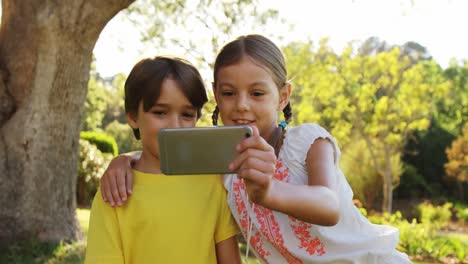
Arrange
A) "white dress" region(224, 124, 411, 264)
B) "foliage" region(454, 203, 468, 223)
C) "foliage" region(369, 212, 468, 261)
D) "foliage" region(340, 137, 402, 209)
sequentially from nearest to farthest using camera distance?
"white dress" region(224, 124, 411, 264), "foliage" region(369, 212, 468, 261), "foliage" region(454, 203, 468, 223), "foliage" region(340, 137, 402, 209)

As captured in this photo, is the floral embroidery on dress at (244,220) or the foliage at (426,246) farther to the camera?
the foliage at (426,246)

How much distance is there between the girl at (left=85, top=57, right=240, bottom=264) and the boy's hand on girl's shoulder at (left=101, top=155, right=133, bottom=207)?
3 centimetres

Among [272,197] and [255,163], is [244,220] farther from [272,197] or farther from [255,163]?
[255,163]

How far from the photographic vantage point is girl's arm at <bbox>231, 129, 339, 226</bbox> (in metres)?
1.35

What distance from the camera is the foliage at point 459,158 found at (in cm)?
2147

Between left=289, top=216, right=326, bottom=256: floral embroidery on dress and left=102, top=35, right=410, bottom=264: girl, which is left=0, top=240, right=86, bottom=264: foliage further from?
left=289, top=216, right=326, bottom=256: floral embroidery on dress

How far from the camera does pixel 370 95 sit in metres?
18.8

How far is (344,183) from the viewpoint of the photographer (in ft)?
6.46

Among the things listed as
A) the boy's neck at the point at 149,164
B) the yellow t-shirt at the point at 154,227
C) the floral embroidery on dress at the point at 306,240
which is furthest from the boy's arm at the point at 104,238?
the floral embroidery on dress at the point at 306,240

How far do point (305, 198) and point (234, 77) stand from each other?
1.64ft

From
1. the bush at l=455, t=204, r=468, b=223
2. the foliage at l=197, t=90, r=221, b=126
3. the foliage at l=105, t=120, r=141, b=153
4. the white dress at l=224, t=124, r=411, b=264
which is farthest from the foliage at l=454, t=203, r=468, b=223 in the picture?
the white dress at l=224, t=124, r=411, b=264

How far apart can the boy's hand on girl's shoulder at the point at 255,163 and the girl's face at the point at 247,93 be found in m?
0.44

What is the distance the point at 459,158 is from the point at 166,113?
70.9 feet

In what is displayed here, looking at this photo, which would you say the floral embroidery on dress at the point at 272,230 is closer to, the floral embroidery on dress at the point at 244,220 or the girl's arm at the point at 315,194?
the floral embroidery on dress at the point at 244,220
